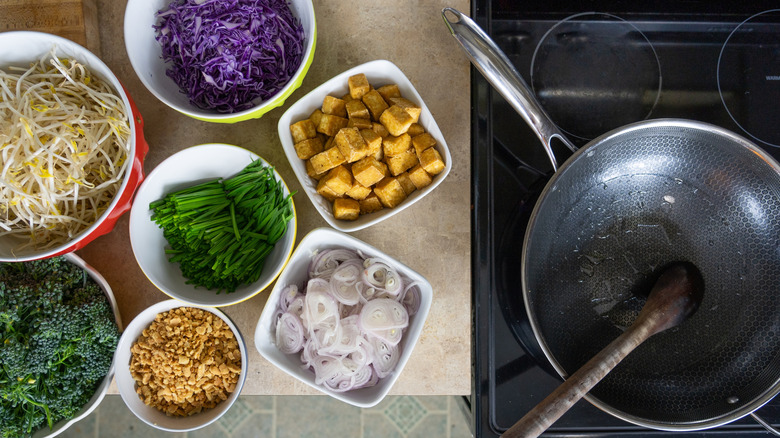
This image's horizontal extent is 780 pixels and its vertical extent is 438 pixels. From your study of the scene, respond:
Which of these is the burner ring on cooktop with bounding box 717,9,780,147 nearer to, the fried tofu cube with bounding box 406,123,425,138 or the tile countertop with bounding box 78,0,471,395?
the tile countertop with bounding box 78,0,471,395

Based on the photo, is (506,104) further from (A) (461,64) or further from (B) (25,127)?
(B) (25,127)

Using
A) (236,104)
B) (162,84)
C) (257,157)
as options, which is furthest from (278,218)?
(162,84)

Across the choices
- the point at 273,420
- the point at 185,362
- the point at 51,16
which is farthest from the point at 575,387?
the point at 273,420

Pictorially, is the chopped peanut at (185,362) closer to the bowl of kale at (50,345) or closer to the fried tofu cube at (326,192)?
the bowl of kale at (50,345)

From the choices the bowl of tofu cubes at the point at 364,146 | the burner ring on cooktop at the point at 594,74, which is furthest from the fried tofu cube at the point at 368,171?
the burner ring on cooktop at the point at 594,74

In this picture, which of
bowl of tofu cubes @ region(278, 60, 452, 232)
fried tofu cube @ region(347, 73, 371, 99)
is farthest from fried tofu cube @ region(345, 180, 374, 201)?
fried tofu cube @ region(347, 73, 371, 99)

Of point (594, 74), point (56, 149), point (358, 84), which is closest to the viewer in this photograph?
point (56, 149)

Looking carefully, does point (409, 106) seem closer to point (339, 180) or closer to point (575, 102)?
point (339, 180)
